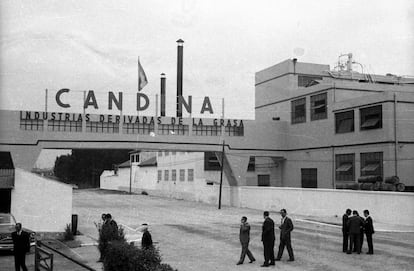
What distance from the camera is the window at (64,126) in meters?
40.6


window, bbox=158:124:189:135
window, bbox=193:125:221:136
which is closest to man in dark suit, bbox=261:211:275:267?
window, bbox=158:124:189:135

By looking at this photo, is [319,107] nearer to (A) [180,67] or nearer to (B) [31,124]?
(A) [180,67]

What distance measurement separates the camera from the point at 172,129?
44.2 m

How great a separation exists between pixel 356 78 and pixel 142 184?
4026cm

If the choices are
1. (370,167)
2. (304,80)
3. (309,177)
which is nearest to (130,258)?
(370,167)

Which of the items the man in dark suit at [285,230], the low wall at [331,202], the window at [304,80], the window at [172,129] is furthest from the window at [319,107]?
the man in dark suit at [285,230]

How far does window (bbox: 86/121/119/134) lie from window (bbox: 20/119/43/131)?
12.2ft

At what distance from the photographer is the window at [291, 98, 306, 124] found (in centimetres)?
4700

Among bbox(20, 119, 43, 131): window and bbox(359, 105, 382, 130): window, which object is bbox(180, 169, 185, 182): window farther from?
bbox(359, 105, 382, 130): window

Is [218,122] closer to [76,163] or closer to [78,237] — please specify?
[78,237]

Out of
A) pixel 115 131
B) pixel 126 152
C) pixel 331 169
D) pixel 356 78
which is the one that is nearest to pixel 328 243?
pixel 331 169

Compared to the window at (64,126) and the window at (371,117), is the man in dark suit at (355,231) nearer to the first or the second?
the window at (371,117)

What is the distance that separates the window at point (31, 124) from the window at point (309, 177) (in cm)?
2305

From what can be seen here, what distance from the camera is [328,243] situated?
21.3 meters
